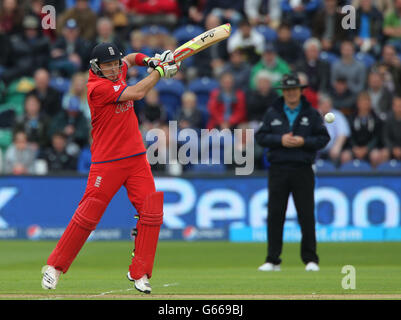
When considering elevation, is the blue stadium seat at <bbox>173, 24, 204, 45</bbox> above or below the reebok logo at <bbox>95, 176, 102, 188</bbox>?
above

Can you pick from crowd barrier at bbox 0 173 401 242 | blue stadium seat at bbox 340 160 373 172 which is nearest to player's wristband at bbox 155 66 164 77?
crowd barrier at bbox 0 173 401 242

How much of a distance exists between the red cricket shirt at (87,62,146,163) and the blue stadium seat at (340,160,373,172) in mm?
8634

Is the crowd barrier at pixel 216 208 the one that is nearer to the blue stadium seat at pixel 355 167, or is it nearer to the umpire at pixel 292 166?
the blue stadium seat at pixel 355 167

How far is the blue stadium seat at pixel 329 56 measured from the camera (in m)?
19.4

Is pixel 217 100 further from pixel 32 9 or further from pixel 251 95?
pixel 32 9

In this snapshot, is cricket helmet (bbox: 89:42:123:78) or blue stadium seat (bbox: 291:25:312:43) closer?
cricket helmet (bbox: 89:42:123:78)

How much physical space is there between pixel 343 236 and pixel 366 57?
5037 mm

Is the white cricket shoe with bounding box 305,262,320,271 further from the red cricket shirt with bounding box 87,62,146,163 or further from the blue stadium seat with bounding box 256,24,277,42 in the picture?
the blue stadium seat with bounding box 256,24,277,42

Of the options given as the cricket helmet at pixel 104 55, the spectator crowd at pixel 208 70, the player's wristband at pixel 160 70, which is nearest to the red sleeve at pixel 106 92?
the cricket helmet at pixel 104 55

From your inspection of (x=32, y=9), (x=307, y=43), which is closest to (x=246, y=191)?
(x=307, y=43)

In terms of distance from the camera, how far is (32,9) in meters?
21.2

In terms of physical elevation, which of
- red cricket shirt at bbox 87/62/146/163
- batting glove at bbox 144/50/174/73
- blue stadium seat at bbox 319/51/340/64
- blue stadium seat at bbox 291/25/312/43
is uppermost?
blue stadium seat at bbox 291/25/312/43

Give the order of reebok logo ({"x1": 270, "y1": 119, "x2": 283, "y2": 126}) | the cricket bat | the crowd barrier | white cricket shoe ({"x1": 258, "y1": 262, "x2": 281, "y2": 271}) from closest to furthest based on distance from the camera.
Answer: the cricket bat
white cricket shoe ({"x1": 258, "y1": 262, "x2": 281, "y2": 271})
reebok logo ({"x1": 270, "y1": 119, "x2": 283, "y2": 126})
the crowd barrier

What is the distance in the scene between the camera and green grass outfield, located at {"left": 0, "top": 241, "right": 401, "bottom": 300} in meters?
8.82
